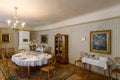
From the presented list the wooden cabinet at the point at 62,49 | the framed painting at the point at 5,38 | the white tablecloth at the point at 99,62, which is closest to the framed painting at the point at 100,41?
the white tablecloth at the point at 99,62

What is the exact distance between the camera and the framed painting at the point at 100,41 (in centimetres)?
349

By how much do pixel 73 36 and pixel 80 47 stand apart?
0.79m

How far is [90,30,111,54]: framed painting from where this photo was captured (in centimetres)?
349

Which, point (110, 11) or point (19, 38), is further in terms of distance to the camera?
point (19, 38)

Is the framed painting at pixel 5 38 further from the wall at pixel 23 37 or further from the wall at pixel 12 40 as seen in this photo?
the wall at pixel 23 37

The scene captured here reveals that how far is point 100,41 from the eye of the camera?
373 centimetres

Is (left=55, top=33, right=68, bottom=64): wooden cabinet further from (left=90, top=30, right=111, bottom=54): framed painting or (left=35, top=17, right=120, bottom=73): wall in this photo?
(left=90, top=30, right=111, bottom=54): framed painting

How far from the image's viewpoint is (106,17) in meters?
3.49

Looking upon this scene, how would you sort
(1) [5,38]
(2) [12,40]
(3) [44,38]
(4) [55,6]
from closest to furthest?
(4) [55,6] → (1) [5,38] → (2) [12,40] → (3) [44,38]

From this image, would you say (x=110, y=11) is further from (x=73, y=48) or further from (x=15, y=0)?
(x=15, y=0)

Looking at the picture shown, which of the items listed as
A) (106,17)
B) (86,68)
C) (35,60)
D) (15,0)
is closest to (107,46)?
(106,17)

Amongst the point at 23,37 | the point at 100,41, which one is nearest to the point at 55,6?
the point at 100,41

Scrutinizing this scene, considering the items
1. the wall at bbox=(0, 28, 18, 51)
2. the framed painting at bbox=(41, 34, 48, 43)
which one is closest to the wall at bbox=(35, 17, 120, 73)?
the framed painting at bbox=(41, 34, 48, 43)

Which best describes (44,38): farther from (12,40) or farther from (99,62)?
(99,62)
